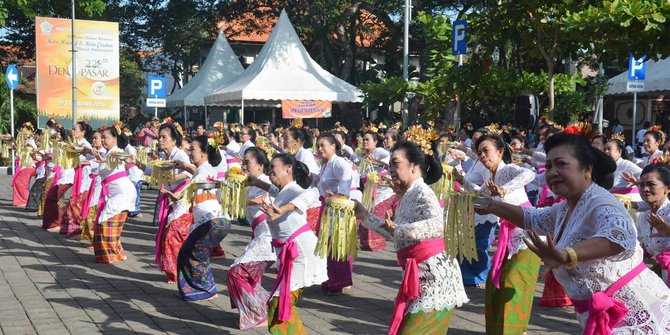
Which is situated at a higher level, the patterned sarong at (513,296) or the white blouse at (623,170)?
the white blouse at (623,170)

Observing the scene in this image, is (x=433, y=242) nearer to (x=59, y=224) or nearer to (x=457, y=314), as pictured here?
(x=457, y=314)

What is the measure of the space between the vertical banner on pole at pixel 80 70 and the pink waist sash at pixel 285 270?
61.9ft

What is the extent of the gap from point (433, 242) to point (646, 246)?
2755 millimetres

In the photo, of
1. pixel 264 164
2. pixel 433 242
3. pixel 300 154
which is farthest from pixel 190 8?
pixel 433 242

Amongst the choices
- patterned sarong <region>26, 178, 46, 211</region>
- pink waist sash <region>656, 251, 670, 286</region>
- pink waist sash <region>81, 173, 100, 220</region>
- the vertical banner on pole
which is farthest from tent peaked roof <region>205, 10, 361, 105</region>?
pink waist sash <region>656, 251, 670, 286</region>

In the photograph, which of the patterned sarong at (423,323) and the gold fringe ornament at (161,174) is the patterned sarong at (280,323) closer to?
the patterned sarong at (423,323)

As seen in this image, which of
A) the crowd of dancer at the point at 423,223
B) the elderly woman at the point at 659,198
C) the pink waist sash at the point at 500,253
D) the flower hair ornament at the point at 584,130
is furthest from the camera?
the elderly woman at the point at 659,198

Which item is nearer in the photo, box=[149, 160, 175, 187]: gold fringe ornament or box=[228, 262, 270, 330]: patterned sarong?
box=[228, 262, 270, 330]: patterned sarong

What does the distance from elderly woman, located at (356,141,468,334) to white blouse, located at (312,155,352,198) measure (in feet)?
13.7

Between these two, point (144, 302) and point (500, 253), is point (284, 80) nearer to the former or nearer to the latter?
point (144, 302)

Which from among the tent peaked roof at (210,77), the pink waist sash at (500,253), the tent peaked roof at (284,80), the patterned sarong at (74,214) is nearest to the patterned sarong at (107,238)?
the patterned sarong at (74,214)

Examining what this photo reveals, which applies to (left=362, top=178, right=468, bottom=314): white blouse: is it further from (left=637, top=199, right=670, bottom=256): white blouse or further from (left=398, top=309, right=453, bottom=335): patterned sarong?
(left=637, top=199, right=670, bottom=256): white blouse

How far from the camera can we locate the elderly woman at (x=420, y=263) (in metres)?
4.57

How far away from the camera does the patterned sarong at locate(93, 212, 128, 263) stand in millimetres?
9375
